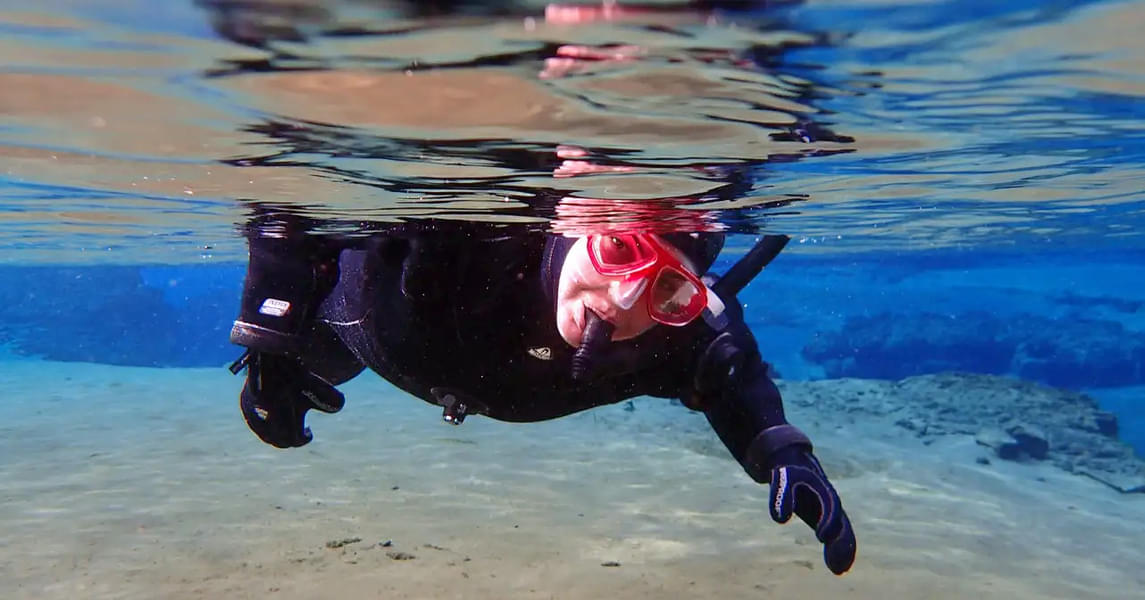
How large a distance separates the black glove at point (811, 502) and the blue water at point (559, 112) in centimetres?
272

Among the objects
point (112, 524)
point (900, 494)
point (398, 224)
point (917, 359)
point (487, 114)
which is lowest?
point (917, 359)

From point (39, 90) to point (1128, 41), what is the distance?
6.78 meters

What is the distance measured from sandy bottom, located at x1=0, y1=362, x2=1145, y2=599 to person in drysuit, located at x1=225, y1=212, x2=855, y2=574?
204cm

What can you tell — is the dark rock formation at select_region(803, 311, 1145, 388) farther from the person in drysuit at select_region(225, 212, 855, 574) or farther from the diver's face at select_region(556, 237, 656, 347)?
the diver's face at select_region(556, 237, 656, 347)

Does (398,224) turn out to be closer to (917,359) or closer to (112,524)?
(112,524)

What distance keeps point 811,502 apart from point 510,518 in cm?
493

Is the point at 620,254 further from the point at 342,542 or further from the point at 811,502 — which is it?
the point at 342,542

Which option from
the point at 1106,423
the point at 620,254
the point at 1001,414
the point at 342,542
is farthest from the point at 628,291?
the point at 1106,423

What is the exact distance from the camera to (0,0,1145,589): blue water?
143 inches

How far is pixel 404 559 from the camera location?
773cm

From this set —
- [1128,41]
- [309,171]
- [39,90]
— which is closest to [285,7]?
[39,90]

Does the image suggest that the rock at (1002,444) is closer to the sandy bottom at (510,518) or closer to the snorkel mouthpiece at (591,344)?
the sandy bottom at (510,518)

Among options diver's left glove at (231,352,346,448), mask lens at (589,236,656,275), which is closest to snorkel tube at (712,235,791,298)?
mask lens at (589,236,656,275)

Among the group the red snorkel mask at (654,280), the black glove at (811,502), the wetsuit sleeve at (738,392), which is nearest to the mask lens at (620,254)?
the red snorkel mask at (654,280)
